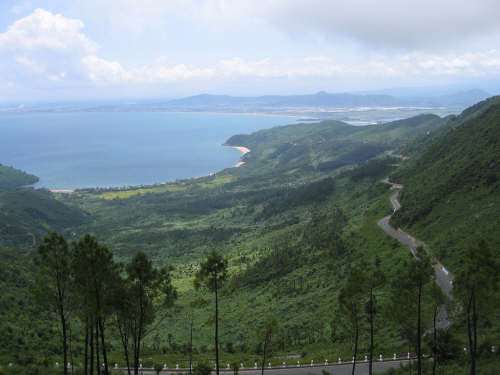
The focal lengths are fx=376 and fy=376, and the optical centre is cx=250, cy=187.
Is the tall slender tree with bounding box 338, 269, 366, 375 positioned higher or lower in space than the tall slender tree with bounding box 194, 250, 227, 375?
lower

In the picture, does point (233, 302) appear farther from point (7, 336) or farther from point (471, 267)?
point (471, 267)

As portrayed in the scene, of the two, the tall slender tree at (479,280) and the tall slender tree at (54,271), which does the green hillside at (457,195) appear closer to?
the tall slender tree at (479,280)

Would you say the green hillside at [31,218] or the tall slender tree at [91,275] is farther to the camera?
the green hillside at [31,218]

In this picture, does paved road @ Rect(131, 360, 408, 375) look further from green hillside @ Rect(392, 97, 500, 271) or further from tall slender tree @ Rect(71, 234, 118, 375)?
green hillside @ Rect(392, 97, 500, 271)

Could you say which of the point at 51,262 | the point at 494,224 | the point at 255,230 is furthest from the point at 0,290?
the point at 255,230

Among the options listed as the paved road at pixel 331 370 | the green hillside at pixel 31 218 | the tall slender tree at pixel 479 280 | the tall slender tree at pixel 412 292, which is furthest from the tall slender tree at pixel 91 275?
the green hillside at pixel 31 218

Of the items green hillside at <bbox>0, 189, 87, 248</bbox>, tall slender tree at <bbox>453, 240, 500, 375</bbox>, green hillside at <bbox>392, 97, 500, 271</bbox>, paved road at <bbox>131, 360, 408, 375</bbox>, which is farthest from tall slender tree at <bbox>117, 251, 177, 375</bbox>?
green hillside at <bbox>0, 189, 87, 248</bbox>
